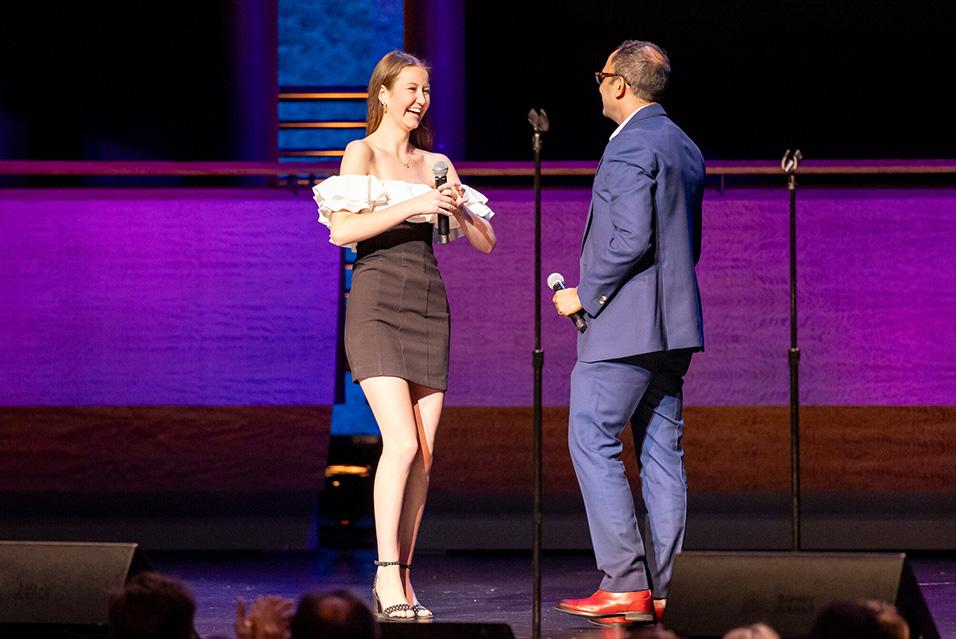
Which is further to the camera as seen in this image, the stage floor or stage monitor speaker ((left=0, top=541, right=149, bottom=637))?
the stage floor

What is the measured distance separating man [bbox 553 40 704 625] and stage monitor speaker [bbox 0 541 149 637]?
1.31 metres

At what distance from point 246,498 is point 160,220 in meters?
1.22

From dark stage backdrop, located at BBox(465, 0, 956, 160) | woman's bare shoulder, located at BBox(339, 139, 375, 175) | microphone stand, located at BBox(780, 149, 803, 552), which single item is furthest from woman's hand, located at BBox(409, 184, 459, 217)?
dark stage backdrop, located at BBox(465, 0, 956, 160)

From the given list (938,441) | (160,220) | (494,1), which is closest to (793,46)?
(494,1)

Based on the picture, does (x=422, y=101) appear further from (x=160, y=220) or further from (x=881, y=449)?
(x=881, y=449)

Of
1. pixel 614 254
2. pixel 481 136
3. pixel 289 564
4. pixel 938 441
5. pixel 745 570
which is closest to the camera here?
pixel 745 570

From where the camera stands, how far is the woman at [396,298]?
3717 mm

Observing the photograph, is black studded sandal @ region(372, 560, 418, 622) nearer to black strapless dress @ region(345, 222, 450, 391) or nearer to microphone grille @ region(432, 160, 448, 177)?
black strapless dress @ region(345, 222, 450, 391)

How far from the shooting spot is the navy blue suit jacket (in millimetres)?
3674

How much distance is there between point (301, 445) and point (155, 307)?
2.78 ft

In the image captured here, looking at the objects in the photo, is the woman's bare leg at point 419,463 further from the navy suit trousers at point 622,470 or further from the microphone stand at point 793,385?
the microphone stand at point 793,385

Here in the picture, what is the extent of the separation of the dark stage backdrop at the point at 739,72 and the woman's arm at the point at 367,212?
5.85 m

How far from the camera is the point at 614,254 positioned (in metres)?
3.68

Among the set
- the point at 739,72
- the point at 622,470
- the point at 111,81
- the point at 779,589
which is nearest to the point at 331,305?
the point at 622,470
